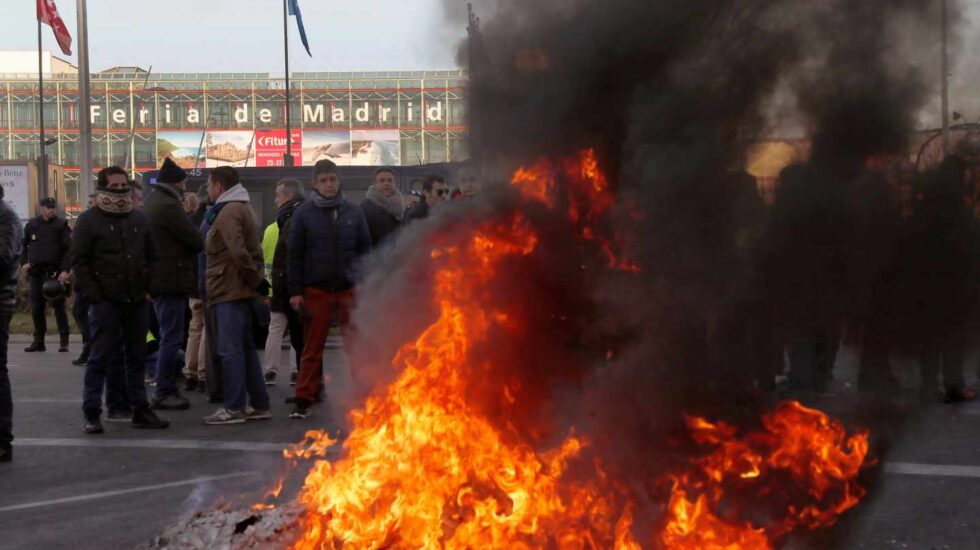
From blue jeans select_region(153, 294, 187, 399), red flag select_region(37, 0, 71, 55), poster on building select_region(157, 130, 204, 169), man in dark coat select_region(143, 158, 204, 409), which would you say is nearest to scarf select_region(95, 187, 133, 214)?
man in dark coat select_region(143, 158, 204, 409)

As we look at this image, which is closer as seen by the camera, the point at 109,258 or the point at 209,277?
the point at 109,258

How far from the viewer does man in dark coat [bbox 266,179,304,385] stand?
363 inches

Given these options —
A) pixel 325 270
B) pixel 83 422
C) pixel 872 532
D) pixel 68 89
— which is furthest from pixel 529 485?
pixel 68 89

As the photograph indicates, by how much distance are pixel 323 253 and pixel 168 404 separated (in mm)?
2136

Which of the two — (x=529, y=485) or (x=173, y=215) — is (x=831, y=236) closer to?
(x=529, y=485)

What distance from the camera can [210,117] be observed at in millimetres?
63094

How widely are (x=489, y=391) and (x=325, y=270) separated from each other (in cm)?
405

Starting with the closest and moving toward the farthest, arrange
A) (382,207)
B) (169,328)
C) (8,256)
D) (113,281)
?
(8,256) < (113,281) < (169,328) < (382,207)

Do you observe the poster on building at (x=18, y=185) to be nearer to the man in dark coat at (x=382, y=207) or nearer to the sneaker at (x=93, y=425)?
the man in dark coat at (x=382, y=207)

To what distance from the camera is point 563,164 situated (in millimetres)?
4117

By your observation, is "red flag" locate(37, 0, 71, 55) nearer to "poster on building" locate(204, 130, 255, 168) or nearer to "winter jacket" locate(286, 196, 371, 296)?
"winter jacket" locate(286, 196, 371, 296)

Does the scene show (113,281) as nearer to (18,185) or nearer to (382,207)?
(382,207)

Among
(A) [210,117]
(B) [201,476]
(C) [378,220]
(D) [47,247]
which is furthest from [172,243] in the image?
(A) [210,117]

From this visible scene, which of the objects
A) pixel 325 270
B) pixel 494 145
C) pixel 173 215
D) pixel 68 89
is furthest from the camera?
pixel 68 89
